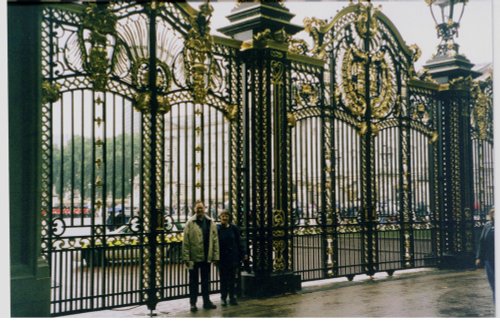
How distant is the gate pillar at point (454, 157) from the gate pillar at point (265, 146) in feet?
14.5

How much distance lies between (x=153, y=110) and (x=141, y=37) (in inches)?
36.1

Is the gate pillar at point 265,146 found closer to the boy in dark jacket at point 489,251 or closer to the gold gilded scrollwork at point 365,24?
the gold gilded scrollwork at point 365,24

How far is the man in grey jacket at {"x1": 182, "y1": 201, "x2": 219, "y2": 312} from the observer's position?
747 centimetres

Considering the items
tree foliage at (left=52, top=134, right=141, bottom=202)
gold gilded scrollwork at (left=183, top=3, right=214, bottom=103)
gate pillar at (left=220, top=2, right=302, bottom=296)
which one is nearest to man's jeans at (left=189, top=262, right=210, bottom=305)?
gate pillar at (left=220, top=2, right=302, bottom=296)

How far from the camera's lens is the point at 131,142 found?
7.46 metres

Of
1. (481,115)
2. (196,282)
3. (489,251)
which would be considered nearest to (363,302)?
(489,251)

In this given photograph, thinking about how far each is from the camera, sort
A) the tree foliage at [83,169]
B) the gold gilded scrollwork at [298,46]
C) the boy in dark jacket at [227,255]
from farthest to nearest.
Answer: the gold gilded scrollwork at [298,46] → the boy in dark jacket at [227,255] → the tree foliage at [83,169]

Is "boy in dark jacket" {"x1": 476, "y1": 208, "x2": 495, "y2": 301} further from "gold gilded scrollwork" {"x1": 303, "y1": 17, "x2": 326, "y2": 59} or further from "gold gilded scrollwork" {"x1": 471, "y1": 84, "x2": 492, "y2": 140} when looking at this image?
"gold gilded scrollwork" {"x1": 471, "y1": 84, "x2": 492, "y2": 140}

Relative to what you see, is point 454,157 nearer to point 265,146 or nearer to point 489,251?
point 489,251

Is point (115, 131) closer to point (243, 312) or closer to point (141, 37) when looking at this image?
point (141, 37)

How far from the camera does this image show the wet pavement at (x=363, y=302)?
7.46m

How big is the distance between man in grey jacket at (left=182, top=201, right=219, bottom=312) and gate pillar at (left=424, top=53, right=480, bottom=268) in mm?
5862

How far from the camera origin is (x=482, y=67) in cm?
1291

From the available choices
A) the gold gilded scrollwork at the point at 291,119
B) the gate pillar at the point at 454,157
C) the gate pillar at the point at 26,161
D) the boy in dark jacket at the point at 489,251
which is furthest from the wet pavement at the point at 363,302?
the gold gilded scrollwork at the point at 291,119
